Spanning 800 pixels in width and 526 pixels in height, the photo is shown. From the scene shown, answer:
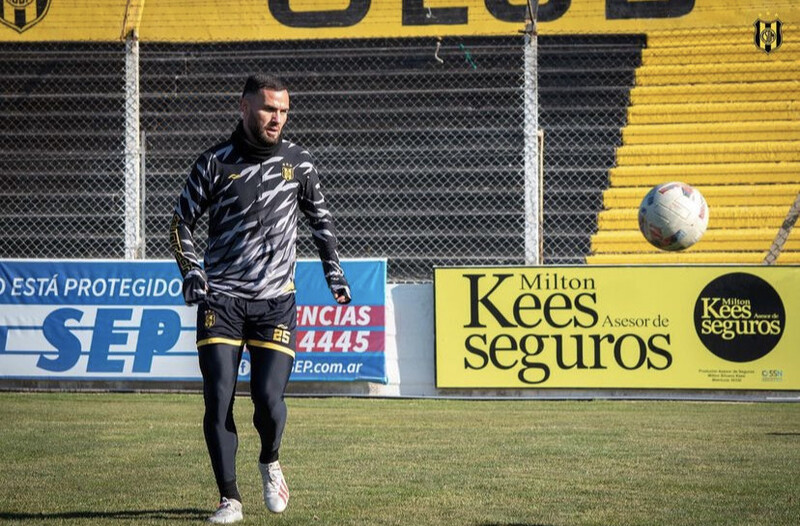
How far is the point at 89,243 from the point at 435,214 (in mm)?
4518

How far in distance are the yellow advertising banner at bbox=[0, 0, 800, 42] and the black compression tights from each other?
1119 cm

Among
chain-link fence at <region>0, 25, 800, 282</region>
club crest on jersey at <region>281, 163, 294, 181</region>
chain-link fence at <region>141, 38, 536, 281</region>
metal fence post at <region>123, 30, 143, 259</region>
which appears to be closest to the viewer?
club crest on jersey at <region>281, 163, 294, 181</region>

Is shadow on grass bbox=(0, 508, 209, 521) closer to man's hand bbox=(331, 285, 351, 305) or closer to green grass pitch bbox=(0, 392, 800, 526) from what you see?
green grass pitch bbox=(0, 392, 800, 526)

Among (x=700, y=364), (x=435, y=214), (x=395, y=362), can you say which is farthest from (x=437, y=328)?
(x=435, y=214)

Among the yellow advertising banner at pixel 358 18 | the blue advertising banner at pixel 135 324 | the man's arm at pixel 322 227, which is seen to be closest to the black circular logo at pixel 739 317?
the blue advertising banner at pixel 135 324

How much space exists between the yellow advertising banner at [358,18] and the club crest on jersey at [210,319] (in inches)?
Result: 440

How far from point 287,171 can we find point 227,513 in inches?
60.2

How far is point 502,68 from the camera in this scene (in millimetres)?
16609

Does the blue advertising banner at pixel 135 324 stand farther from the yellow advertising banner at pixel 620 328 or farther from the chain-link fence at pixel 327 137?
the chain-link fence at pixel 327 137

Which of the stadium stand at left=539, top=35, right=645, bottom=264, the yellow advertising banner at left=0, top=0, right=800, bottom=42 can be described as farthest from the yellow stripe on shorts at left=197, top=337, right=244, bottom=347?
the yellow advertising banner at left=0, top=0, right=800, bottom=42

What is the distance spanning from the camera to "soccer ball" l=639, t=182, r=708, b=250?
36.3 ft

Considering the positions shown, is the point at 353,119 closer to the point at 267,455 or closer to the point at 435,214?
the point at 435,214

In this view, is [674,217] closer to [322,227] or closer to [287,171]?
[322,227]

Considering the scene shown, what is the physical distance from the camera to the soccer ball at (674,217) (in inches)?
435
